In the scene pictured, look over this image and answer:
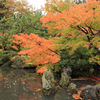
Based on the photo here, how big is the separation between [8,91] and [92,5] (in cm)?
723

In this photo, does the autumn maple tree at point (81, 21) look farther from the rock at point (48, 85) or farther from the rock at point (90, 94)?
the rock at point (48, 85)

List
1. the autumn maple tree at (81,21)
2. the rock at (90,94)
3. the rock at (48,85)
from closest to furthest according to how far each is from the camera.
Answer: the rock at (90,94) → the rock at (48,85) → the autumn maple tree at (81,21)

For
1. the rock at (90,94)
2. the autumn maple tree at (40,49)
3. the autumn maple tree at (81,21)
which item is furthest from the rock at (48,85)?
the autumn maple tree at (81,21)

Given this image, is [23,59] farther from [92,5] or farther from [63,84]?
[92,5]

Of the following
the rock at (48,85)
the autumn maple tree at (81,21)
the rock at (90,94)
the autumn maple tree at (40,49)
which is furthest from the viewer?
the autumn maple tree at (40,49)

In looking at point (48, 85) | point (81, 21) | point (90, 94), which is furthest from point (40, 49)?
point (90, 94)

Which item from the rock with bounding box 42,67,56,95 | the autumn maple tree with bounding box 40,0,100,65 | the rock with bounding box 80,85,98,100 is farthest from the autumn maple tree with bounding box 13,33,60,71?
the rock with bounding box 80,85,98,100

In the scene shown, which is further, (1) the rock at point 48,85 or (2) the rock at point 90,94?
(1) the rock at point 48,85

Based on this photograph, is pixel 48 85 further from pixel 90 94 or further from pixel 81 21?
pixel 81 21

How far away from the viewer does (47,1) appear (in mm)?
10414

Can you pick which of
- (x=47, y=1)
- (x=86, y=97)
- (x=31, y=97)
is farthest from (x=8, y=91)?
(x=47, y=1)

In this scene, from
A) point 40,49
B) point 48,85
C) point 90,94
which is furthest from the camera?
point 40,49

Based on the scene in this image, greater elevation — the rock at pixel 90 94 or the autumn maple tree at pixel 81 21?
the autumn maple tree at pixel 81 21

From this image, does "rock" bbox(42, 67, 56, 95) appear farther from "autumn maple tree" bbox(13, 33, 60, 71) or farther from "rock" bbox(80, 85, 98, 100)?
"rock" bbox(80, 85, 98, 100)
